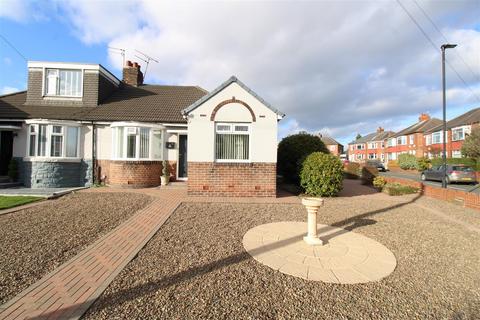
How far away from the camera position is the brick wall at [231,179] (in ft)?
30.9

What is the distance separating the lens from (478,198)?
835cm

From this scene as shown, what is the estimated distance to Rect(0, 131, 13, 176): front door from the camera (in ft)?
40.1

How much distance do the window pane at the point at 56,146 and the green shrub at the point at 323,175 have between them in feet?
39.7

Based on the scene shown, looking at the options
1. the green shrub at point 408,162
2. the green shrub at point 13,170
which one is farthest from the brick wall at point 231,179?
the green shrub at point 408,162

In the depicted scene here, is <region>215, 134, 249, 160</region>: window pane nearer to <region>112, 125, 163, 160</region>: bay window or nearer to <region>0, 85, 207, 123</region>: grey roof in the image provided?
<region>0, 85, 207, 123</region>: grey roof

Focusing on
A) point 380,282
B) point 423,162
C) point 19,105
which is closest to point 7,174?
point 19,105

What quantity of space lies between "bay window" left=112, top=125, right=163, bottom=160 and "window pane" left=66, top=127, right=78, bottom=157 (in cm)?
215

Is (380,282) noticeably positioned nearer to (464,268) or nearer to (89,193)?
(464,268)

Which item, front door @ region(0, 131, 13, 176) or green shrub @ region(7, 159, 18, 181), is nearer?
green shrub @ region(7, 159, 18, 181)

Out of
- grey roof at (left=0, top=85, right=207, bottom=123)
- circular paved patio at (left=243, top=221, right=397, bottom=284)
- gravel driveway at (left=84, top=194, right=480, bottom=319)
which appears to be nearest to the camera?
gravel driveway at (left=84, top=194, right=480, bottom=319)

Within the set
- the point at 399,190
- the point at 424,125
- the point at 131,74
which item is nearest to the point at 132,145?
the point at 131,74

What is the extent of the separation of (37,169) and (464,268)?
1567 cm

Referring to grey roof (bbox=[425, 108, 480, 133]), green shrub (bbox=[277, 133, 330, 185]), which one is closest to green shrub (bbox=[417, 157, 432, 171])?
grey roof (bbox=[425, 108, 480, 133])

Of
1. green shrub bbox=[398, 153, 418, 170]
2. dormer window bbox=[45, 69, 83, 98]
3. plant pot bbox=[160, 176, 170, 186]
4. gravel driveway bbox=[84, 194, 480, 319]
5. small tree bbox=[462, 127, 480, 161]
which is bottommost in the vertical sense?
gravel driveway bbox=[84, 194, 480, 319]
